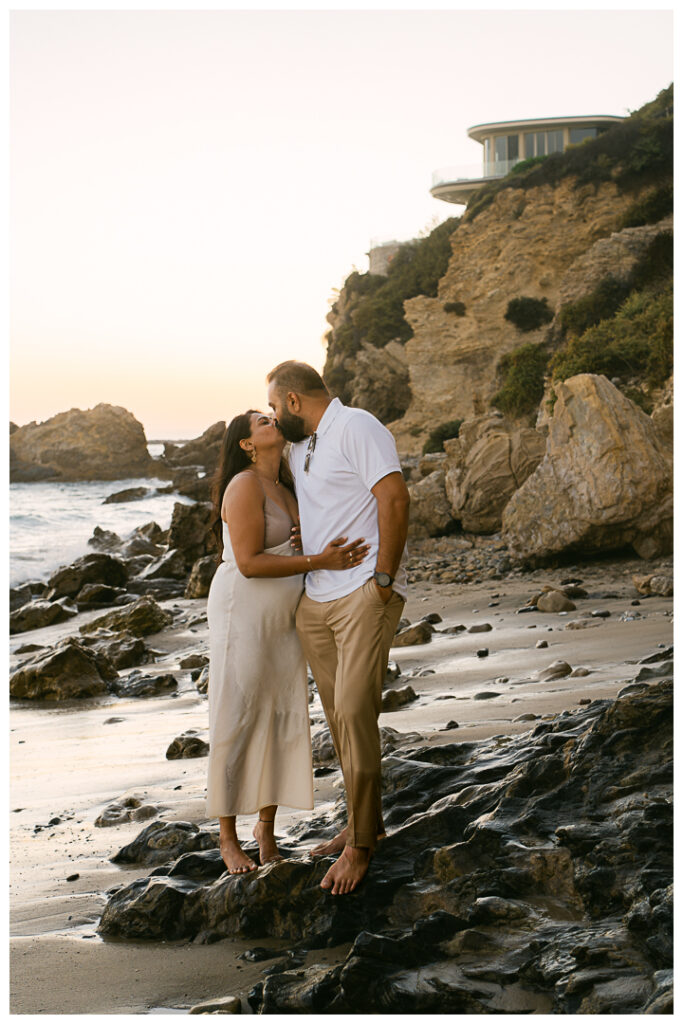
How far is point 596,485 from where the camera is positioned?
10.8 meters

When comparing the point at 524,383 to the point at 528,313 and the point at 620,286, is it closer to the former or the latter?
the point at 620,286

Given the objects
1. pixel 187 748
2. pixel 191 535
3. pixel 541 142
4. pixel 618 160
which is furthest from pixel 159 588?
pixel 541 142

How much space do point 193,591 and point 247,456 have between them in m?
10.7

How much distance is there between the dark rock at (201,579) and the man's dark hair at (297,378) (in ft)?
34.6

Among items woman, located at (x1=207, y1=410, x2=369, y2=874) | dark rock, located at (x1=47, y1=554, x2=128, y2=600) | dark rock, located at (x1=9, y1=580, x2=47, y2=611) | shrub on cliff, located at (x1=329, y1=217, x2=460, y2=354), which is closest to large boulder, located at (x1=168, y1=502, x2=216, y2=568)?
dark rock, located at (x1=47, y1=554, x2=128, y2=600)

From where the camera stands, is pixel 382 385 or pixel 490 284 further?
pixel 382 385

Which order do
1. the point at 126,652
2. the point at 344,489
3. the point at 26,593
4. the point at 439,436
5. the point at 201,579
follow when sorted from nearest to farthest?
1. the point at 344,489
2. the point at 126,652
3. the point at 201,579
4. the point at 26,593
5. the point at 439,436

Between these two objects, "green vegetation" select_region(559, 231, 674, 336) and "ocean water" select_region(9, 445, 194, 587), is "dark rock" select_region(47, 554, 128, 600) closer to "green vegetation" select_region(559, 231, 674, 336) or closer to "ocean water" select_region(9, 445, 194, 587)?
"ocean water" select_region(9, 445, 194, 587)

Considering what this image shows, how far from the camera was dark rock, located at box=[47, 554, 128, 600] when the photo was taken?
15844 mm

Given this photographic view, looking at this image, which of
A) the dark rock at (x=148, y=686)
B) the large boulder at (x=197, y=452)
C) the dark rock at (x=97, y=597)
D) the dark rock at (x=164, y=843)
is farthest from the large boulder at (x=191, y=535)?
the large boulder at (x=197, y=452)

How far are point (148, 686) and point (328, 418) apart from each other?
18.1 ft

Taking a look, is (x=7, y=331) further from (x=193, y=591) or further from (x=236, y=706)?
(x=193, y=591)

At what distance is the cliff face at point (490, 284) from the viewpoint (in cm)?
3144

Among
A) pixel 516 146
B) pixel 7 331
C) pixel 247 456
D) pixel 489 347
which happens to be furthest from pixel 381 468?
pixel 516 146
